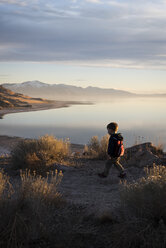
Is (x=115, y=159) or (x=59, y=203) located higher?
(x=115, y=159)

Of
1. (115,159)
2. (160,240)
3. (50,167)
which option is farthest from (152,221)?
(50,167)

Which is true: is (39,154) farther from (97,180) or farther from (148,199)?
(148,199)

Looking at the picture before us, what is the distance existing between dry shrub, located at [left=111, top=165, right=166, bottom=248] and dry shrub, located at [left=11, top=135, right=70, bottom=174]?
4.09 m

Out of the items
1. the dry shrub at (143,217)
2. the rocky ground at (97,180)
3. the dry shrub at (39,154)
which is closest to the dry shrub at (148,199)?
the dry shrub at (143,217)

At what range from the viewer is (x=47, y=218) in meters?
4.46

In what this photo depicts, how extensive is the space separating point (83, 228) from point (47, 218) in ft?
1.72

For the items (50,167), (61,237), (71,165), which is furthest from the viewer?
(71,165)

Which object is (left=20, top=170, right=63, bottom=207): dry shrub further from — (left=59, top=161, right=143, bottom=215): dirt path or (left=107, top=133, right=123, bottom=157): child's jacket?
(left=107, top=133, right=123, bottom=157): child's jacket

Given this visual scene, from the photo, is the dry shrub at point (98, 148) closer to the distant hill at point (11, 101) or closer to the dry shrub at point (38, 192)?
the dry shrub at point (38, 192)

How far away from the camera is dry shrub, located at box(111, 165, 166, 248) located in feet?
13.0

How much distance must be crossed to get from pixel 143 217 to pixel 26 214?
1.64 metres

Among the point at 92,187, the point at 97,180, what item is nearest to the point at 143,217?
the point at 92,187

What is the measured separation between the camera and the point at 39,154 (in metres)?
9.01

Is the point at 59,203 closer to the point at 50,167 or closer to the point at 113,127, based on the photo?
the point at 113,127
